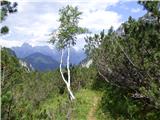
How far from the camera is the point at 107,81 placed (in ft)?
89.7

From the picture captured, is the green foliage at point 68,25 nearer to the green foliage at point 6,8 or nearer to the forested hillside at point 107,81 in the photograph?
the forested hillside at point 107,81

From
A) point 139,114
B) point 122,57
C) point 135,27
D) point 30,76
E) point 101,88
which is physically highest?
point 135,27

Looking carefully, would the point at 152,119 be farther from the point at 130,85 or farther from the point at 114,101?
the point at 114,101

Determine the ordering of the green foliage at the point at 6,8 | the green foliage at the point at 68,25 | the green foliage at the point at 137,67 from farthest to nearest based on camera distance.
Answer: the green foliage at the point at 68,25 < the green foliage at the point at 137,67 < the green foliage at the point at 6,8

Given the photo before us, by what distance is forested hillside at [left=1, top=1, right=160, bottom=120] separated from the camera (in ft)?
50.5

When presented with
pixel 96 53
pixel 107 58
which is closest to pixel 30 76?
pixel 96 53

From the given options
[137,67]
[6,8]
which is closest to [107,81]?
[137,67]

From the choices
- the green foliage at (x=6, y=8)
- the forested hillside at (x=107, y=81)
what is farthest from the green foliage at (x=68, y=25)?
the green foliage at (x=6, y=8)

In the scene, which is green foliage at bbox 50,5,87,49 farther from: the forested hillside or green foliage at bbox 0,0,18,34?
green foliage at bbox 0,0,18,34

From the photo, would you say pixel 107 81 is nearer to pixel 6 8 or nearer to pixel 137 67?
pixel 137 67

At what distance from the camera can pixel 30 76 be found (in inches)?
1780

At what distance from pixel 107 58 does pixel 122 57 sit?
16.8ft

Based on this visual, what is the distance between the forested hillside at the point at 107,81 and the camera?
1538cm

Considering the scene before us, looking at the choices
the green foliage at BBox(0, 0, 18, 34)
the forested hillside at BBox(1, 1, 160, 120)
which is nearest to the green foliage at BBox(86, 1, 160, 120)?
the forested hillside at BBox(1, 1, 160, 120)
